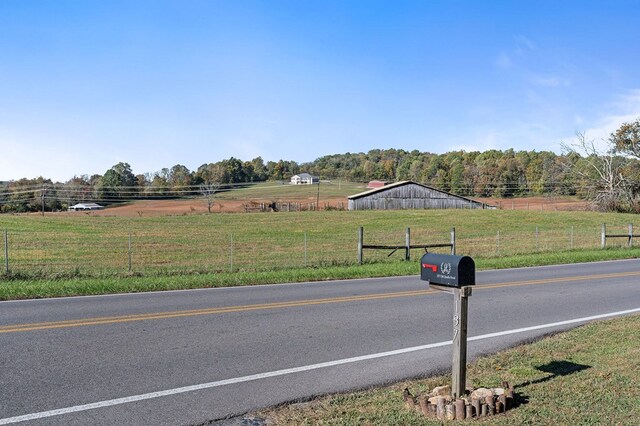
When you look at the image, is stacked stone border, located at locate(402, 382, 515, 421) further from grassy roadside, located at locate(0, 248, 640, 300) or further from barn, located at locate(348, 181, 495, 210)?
barn, located at locate(348, 181, 495, 210)

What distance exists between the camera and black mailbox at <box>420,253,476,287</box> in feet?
16.9

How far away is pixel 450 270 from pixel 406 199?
76.7m

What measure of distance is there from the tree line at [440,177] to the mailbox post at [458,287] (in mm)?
73408

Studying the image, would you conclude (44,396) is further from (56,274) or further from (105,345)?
(56,274)

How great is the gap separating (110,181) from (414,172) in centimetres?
7352

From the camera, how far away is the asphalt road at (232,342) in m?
5.54

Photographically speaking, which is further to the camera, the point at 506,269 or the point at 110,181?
the point at 110,181

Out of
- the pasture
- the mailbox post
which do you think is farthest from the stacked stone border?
the pasture

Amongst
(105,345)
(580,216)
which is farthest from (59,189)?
(105,345)

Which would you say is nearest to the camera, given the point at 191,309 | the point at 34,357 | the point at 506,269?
the point at 34,357

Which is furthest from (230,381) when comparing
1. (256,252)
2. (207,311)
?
(256,252)

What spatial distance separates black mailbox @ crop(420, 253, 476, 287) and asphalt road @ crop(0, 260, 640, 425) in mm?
1620

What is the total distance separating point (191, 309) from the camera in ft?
34.6

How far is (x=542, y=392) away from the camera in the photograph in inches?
218
